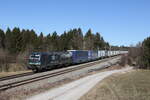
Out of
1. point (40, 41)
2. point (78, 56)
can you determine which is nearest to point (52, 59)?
point (78, 56)

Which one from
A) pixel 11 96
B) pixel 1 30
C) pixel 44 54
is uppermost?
pixel 1 30

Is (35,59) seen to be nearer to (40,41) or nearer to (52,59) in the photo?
(52,59)

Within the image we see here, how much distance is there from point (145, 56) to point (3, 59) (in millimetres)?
27325

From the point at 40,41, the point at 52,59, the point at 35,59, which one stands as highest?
the point at 40,41

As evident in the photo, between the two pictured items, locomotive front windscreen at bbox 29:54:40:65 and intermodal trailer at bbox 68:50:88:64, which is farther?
intermodal trailer at bbox 68:50:88:64

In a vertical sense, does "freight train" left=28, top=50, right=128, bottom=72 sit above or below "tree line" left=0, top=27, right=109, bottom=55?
below

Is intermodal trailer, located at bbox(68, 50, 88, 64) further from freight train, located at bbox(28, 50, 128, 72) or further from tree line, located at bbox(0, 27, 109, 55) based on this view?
tree line, located at bbox(0, 27, 109, 55)

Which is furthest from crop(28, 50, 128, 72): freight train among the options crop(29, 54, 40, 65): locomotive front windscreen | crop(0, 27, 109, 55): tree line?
crop(0, 27, 109, 55): tree line

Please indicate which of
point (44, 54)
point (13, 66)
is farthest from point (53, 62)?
point (13, 66)

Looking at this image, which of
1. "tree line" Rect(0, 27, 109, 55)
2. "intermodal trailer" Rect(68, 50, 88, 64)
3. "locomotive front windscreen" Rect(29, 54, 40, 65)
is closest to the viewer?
"locomotive front windscreen" Rect(29, 54, 40, 65)

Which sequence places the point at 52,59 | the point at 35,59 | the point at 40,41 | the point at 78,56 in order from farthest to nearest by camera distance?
the point at 40,41 < the point at 78,56 < the point at 52,59 < the point at 35,59

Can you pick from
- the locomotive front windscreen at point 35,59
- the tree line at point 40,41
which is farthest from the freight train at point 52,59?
the tree line at point 40,41

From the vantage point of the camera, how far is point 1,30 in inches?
4048

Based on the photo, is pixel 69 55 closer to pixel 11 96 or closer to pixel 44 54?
pixel 44 54
